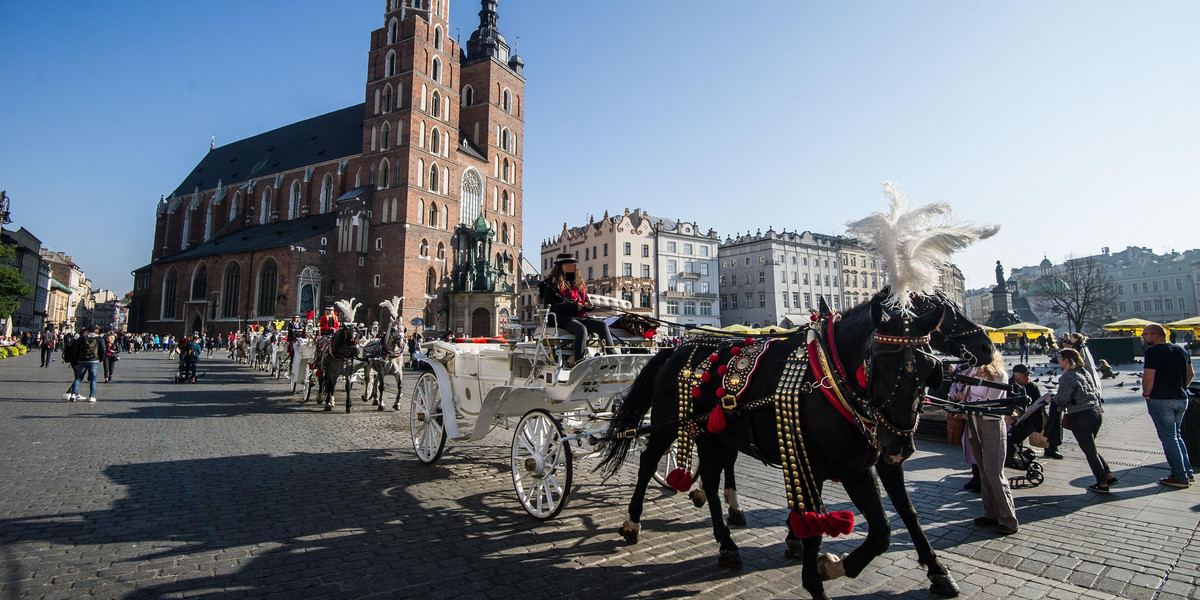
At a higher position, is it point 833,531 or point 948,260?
point 948,260

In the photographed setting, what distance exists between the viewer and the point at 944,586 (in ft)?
10.9

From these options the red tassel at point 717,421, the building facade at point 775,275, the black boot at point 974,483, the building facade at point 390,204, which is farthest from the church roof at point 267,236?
the black boot at point 974,483

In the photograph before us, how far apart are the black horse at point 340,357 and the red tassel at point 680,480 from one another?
30.4ft

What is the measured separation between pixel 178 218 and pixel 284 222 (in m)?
19.1

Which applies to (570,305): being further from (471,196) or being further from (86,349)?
(471,196)

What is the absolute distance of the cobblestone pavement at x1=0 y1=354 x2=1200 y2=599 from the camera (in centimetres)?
348

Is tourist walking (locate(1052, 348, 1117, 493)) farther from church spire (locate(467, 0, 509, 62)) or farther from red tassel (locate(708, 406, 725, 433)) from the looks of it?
church spire (locate(467, 0, 509, 62))

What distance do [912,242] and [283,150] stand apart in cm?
6268

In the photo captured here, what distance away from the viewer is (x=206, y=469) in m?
6.35

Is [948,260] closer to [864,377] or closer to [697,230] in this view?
[864,377]

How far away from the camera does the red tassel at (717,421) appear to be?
12.1ft

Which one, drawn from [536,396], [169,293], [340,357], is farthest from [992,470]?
[169,293]

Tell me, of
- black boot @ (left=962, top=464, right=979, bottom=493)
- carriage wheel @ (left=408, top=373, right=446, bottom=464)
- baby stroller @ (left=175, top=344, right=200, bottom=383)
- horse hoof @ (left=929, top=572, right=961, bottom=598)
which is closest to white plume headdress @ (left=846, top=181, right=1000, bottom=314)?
horse hoof @ (left=929, top=572, right=961, bottom=598)

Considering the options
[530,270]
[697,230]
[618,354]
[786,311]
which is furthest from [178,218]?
[618,354]
